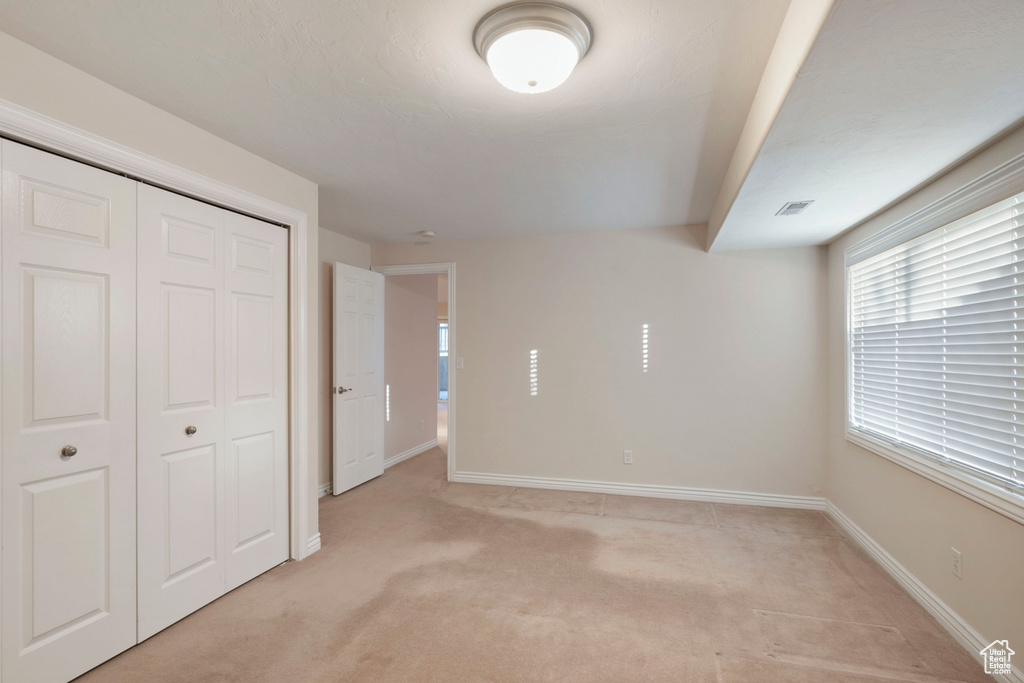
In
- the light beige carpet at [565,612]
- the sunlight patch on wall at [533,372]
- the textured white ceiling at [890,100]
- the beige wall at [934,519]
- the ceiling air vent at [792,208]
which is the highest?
the ceiling air vent at [792,208]

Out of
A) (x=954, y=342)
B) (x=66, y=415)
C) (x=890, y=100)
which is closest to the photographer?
(x=890, y=100)

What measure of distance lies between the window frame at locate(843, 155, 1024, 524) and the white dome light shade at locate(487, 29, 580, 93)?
182cm

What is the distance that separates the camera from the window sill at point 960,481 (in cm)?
191

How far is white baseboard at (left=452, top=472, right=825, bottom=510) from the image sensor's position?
404 centimetres

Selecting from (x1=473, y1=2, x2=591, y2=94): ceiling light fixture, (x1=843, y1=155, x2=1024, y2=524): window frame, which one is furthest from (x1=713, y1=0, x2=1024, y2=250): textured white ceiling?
(x1=473, y1=2, x2=591, y2=94): ceiling light fixture

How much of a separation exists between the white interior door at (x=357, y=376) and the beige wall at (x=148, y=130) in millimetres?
1241

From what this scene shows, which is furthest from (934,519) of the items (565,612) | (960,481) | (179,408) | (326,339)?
(326,339)

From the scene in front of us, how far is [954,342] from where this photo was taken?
234 cm

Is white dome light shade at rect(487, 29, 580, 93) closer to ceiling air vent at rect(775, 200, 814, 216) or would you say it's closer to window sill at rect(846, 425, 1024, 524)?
ceiling air vent at rect(775, 200, 814, 216)

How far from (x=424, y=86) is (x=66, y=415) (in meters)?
1.99

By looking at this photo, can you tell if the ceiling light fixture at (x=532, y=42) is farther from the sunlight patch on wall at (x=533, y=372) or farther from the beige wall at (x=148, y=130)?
the sunlight patch on wall at (x=533, y=372)

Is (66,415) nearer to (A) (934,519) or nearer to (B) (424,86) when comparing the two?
(B) (424,86)

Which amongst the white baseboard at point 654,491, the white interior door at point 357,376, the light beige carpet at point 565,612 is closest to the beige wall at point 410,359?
the white interior door at point 357,376

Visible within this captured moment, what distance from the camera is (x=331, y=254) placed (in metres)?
4.56
